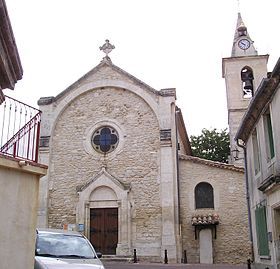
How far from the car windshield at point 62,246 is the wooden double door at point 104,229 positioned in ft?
39.0

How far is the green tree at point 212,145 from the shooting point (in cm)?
3962

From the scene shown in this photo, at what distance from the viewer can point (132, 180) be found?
2219cm

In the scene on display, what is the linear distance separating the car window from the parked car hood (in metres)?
0.40

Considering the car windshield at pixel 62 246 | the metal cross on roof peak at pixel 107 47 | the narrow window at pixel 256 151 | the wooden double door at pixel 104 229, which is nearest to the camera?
the car windshield at pixel 62 246

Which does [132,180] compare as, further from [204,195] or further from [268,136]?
Answer: [268,136]

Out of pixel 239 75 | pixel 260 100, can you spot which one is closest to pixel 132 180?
pixel 260 100

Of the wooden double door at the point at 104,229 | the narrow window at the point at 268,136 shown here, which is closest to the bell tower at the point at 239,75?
the wooden double door at the point at 104,229

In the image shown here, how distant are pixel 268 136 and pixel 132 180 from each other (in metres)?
10.8

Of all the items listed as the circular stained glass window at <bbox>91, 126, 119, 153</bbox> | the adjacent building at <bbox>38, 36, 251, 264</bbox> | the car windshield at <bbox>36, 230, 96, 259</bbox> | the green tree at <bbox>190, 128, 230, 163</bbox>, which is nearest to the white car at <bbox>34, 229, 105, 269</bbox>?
the car windshield at <bbox>36, 230, 96, 259</bbox>

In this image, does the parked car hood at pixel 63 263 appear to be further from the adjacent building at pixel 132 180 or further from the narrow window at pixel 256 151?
the adjacent building at pixel 132 180

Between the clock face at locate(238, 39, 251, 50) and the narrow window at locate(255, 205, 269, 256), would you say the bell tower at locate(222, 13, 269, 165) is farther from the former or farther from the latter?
the narrow window at locate(255, 205, 269, 256)

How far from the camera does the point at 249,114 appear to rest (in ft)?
45.3

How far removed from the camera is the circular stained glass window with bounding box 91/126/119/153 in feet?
75.9

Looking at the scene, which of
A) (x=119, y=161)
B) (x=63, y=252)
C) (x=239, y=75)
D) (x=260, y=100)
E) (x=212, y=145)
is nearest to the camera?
(x=63, y=252)
